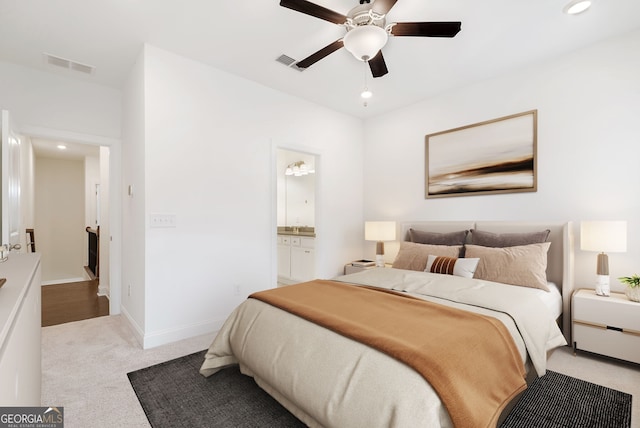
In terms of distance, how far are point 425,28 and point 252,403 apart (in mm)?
2682

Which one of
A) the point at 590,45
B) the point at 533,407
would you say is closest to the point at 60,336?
the point at 533,407

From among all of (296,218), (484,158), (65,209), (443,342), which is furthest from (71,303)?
(484,158)

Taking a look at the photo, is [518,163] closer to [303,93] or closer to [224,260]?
[303,93]

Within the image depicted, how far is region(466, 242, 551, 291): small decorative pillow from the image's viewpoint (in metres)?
2.60

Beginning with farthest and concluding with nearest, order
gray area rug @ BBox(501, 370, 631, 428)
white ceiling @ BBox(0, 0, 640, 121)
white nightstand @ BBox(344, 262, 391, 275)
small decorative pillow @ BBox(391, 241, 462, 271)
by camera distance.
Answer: white nightstand @ BBox(344, 262, 391, 275) < small decorative pillow @ BBox(391, 241, 462, 271) < white ceiling @ BBox(0, 0, 640, 121) < gray area rug @ BBox(501, 370, 631, 428)

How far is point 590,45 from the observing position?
2.82 metres

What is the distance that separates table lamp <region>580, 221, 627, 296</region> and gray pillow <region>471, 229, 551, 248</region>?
30 centimetres

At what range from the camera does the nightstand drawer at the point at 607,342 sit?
7.54 ft

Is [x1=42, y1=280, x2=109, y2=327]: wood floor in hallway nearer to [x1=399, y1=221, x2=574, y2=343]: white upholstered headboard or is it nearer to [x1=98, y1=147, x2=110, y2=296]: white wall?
[x1=98, y1=147, x2=110, y2=296]: white wall

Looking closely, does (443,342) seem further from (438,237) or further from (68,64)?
(68,64)

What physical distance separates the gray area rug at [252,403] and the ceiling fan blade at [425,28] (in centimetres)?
243

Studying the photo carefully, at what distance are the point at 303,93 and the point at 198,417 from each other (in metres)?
3.48

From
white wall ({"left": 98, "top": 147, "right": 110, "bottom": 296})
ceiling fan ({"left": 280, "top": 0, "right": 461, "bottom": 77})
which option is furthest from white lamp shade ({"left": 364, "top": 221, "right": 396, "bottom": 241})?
white wall ({"left": 98, "top": 147, "right": 110, "bottom": 296})

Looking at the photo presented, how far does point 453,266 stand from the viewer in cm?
291
